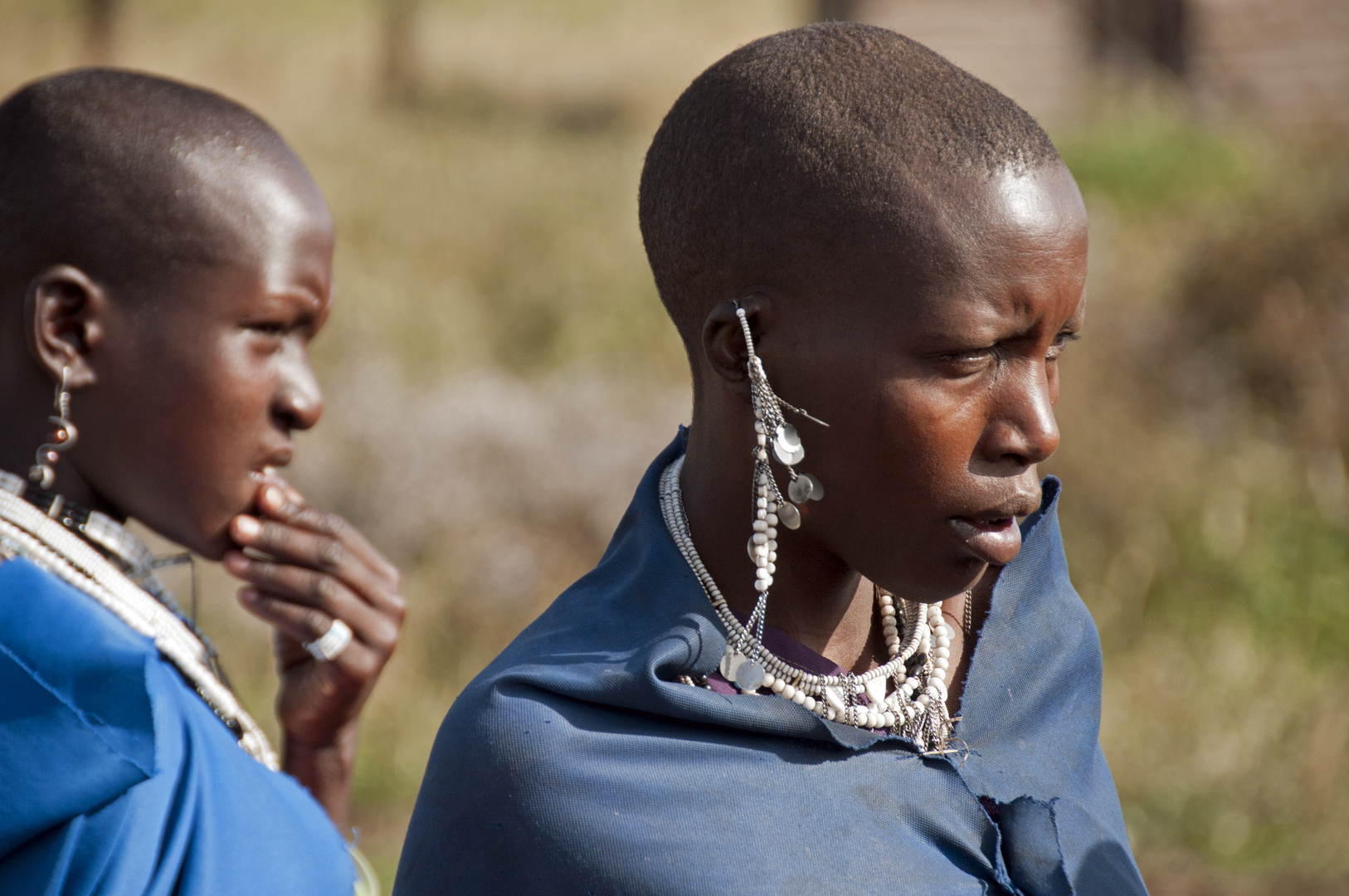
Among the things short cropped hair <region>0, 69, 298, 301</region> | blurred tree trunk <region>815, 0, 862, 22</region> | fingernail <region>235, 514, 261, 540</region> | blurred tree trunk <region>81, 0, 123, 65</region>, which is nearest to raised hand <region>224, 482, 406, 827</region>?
fingernail <region>235, 514, 261, 540</region>

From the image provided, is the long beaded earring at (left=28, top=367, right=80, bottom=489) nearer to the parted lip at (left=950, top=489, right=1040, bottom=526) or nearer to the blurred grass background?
the parted lip at (left=950, top=489, right=1040, bottom=526)

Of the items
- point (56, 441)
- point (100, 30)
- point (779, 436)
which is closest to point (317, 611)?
point (56, 441)

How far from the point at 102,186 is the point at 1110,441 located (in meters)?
5.16

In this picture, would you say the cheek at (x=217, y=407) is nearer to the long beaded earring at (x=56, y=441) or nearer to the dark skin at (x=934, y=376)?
the long beaded earring at (x=56, y=441)

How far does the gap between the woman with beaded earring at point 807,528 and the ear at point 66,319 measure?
30.3 inches

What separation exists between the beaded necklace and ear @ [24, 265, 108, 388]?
0.18m

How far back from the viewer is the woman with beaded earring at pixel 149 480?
65.3 inches

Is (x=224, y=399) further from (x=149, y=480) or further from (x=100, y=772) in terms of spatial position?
(x=100, y=772)

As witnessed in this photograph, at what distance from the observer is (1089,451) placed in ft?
20.4

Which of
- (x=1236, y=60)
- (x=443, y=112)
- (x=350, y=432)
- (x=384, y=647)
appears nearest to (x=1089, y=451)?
(x=350, y=432)

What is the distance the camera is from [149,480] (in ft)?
6.57

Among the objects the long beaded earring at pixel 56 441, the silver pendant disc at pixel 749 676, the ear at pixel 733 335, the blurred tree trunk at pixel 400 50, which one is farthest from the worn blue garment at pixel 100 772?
the blurred tree trunk at pixel 400 50

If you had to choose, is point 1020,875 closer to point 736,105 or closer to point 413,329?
point 736,105

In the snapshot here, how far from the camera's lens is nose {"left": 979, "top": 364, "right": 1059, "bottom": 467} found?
165 cm
